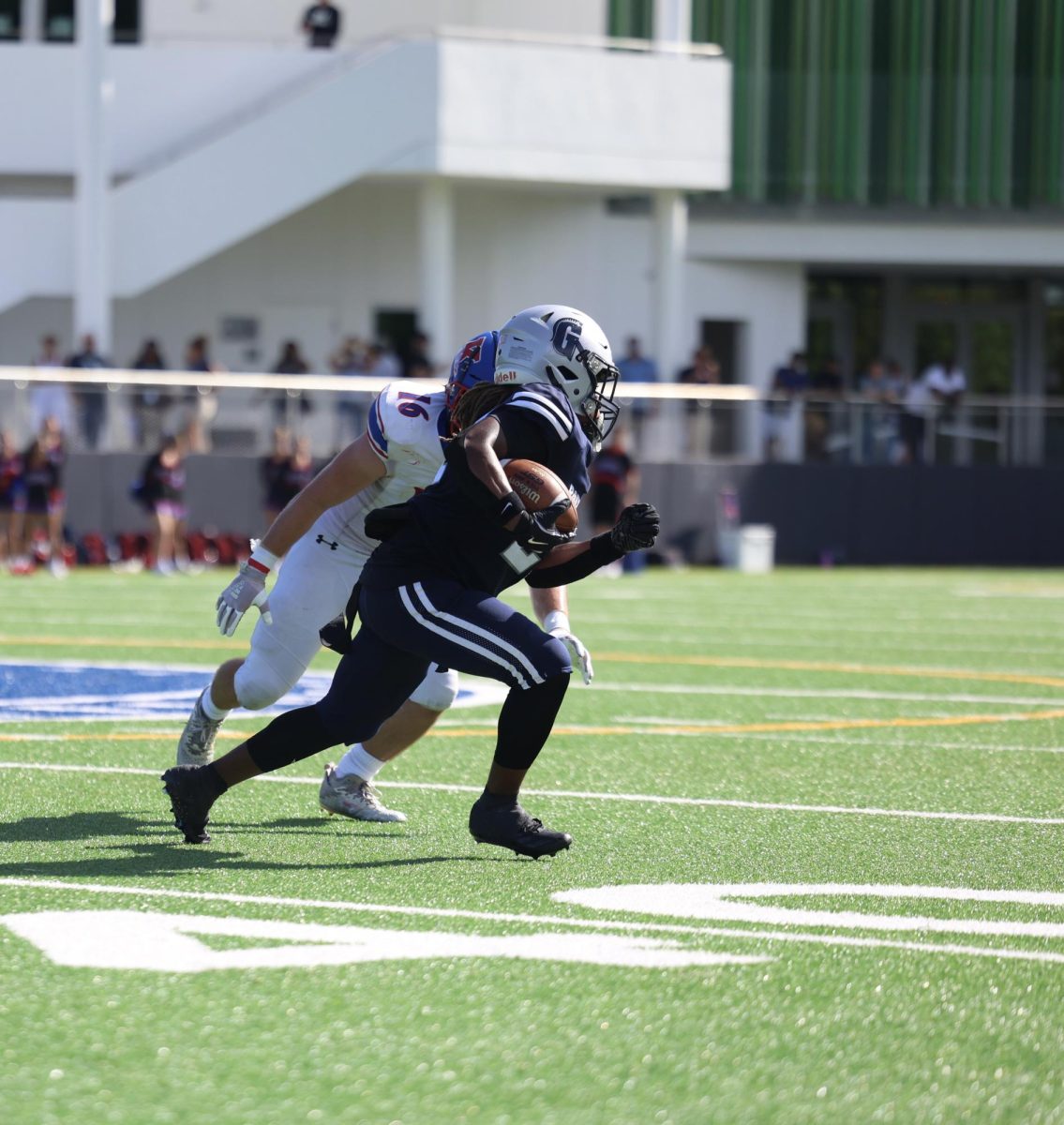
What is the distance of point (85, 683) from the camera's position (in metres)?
11.0

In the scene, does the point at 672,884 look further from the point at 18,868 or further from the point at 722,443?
the point at 722,443

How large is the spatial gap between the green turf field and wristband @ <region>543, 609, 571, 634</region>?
683 millimetres

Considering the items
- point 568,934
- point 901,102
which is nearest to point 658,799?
point 568,934

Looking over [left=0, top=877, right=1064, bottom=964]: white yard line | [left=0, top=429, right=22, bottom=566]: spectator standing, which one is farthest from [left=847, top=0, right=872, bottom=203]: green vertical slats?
[left=0, top=877, right=1064, bottom=964]: white yard line

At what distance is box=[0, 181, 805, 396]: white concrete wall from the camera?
101ft

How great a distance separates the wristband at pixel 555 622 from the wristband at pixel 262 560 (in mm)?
911

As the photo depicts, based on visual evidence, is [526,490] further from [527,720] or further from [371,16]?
[371,16]

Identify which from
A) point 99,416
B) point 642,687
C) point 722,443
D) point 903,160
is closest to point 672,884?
point 642,687

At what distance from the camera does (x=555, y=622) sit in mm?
6480

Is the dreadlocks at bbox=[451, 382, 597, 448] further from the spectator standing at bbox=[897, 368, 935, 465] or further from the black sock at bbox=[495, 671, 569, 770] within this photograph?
the spectator standing at bbox=[897, 368, 935, 465]

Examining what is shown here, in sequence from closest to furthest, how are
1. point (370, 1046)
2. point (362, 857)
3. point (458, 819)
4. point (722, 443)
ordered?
point (370, 1046) → point (362, 857) → point (458, 819) → point (722, 443)

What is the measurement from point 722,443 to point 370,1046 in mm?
22136

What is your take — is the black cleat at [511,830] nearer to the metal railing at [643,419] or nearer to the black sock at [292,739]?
the black sock at [292,739]

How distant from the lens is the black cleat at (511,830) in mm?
6133
